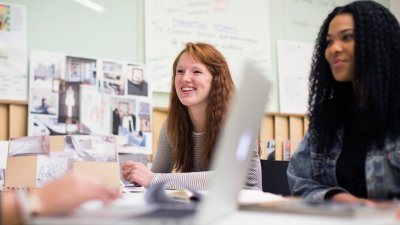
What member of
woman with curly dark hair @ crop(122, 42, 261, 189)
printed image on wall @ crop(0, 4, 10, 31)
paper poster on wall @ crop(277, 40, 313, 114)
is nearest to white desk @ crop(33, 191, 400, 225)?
woman with curly dark hair @ crop(122, 42, 261, 189)

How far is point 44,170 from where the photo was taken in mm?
1311

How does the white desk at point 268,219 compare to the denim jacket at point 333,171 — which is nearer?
the white desk at point 268,219

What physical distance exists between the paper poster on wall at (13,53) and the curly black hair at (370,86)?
1.47 m

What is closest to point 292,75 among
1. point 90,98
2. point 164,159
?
point 164,159

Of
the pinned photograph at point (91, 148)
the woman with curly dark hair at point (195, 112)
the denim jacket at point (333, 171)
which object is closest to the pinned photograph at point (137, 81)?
the woman with curly dark hair at point (195, 112)

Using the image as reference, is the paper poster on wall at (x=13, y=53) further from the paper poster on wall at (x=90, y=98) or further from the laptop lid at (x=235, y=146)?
the laptop lid at (x=235, y=146)

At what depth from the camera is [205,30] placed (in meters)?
2.74

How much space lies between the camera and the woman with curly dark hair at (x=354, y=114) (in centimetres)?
117

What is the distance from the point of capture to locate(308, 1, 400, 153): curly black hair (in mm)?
1193

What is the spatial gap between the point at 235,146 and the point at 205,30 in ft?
6.99

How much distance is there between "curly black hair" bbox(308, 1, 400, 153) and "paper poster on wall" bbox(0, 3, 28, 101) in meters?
1.47

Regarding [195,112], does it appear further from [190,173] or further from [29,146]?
[29,146]

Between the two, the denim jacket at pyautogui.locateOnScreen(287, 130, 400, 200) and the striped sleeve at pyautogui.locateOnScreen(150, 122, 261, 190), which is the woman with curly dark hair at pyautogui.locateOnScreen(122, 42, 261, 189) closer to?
the striped sleeve at pyautogui.locateOnScreen(150, 122, 261, 190)

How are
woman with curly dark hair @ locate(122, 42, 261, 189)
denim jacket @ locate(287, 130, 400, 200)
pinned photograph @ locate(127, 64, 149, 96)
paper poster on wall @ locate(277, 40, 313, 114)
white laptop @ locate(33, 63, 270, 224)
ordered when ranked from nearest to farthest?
white laptop @ locate(33, 63, 270, 224) < denim jacket @ locate(287, 130, 400, 200) < woman with curly dark hair @ locate(122, 42, 261, 189) < pinned photograph @ locate(127, 64, 149, 96) < paper poster on wall @ locate(277, 40, 313, 114)
